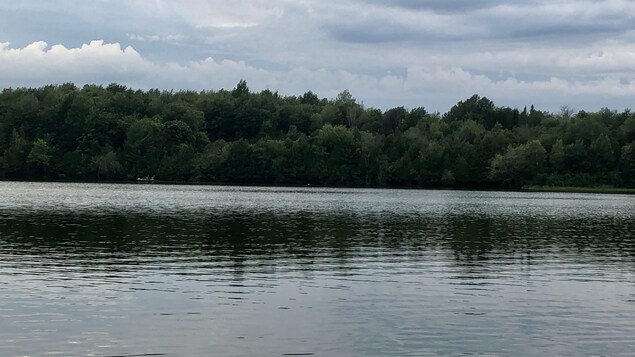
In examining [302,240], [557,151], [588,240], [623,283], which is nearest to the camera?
[623,283]

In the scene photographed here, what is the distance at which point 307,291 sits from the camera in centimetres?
3092

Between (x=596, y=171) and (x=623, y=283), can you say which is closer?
(x=623, y=283)

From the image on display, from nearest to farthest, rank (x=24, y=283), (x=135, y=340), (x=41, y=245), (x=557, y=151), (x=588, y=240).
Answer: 1. (x=135, y=340)
2. (x=24, y=283)
3. (x=41, y=245)
4. (x=588, y=240)
5. (x=557, y=151)

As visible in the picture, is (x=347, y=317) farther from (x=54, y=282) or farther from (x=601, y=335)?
Answer: (x=54, y=282)

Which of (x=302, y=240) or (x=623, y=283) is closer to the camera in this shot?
(x=623, y=283)

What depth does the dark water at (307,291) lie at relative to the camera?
73.7ft

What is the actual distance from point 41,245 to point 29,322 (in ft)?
72.3

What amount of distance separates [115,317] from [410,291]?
39.6 ft

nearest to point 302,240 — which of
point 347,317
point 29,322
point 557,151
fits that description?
point 347,317

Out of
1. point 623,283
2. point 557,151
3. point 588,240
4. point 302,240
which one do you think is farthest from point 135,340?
point 557,151

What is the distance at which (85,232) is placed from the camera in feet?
174

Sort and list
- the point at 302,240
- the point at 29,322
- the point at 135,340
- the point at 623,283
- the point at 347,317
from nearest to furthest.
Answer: the point at 135,340 < the point at 29,322 < the point at 347,317 < the point at 623,283 < the point at 302,240

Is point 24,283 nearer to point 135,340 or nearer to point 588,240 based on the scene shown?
point 135,340

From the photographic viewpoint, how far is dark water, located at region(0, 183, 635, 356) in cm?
2245
